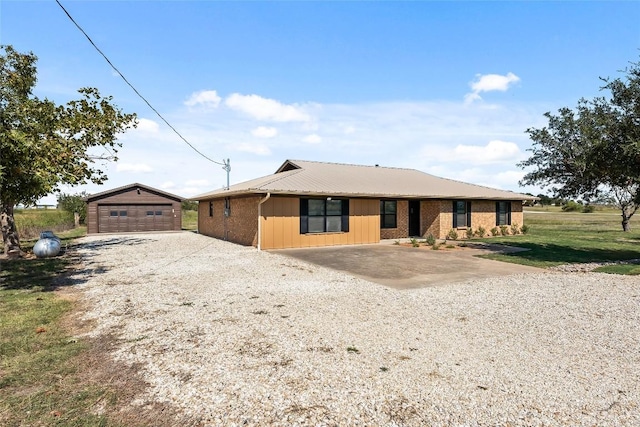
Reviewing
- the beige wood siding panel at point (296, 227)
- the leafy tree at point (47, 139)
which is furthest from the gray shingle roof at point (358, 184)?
the leafy tree at point (47, 139)

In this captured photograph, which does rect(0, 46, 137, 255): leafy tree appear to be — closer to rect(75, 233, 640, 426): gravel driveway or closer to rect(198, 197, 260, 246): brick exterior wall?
rect(75, 233, 640, 426): gravel driveway

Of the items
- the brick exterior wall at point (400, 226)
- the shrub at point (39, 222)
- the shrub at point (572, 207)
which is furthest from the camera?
the shrub at point (572, 207)

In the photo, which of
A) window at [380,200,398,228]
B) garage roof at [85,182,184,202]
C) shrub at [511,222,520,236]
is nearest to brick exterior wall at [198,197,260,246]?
garage roof at [85,182,184,202]

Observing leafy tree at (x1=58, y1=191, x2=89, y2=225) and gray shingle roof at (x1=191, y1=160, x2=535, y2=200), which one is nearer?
gray shingle roof at (x1=191, y1=160, x2=535, y2=200)

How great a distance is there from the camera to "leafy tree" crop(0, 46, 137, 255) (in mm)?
7359

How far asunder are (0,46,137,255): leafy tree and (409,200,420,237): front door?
48.7 feet

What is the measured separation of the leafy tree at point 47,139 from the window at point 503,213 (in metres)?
20.4

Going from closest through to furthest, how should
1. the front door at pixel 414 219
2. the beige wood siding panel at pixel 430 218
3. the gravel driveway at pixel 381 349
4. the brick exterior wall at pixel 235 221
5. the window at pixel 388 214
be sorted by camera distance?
the gravel driveway at pixel 381 349
the brick exterior wall at pixel 235 221
the window at pixel 388 214
the beige wood siding panel at pixel 430 218
the front door at pixel 414 219

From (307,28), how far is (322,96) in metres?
3.82

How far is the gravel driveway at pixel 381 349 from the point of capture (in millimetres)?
3055

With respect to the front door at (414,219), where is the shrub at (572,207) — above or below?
above

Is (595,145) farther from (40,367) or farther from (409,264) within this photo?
(40,367)

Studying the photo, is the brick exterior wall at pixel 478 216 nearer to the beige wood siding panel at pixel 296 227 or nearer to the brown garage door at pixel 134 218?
the beige wood siding panel at pixel 296 227

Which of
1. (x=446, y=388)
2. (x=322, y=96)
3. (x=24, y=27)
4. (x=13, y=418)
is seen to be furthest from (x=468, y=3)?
(x=13, y=418)
